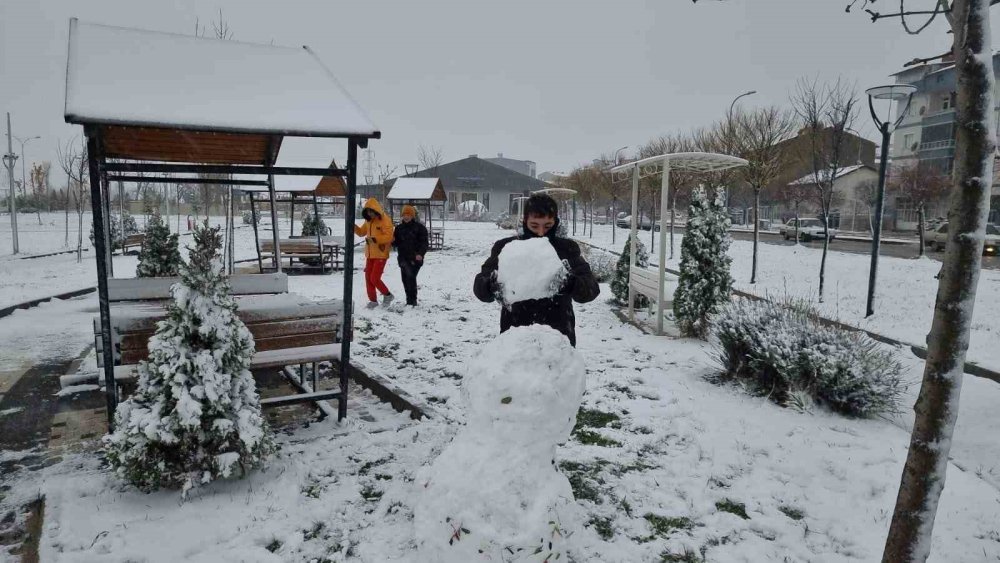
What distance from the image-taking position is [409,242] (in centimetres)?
951

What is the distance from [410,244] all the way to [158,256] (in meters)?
3.91

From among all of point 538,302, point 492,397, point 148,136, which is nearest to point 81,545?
point 492,397

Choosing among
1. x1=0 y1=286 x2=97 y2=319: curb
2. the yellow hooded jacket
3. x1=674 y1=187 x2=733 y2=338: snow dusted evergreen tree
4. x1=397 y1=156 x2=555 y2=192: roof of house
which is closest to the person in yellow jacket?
the yellow hooded jacket

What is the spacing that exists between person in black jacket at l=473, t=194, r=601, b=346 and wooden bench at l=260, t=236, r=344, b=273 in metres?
12.4

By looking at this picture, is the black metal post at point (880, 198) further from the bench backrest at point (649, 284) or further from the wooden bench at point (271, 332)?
the wooden bench at point (271, 332)

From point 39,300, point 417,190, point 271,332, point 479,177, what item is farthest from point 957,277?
point 479,177

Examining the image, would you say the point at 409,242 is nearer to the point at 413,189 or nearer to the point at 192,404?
the point at 192,404

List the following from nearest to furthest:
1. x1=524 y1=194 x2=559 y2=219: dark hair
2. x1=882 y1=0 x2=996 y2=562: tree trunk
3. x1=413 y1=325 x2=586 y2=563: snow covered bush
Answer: x1=882 y1=0 x2=996 y2=562: tree trunk
x1=413 y1=325 x2=586 y2=563: snow covered bush
x1=524 y1=194 x2=559 y2=219: dark hair

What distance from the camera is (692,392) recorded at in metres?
5.45

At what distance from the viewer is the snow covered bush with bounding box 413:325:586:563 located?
2223 millimetres

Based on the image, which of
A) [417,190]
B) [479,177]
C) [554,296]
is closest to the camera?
[554,296]

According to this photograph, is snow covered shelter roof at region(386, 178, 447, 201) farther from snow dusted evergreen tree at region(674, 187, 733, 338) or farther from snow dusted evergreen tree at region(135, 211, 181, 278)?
snow dusted evergreen tree at region(674, 187, 733, 338)

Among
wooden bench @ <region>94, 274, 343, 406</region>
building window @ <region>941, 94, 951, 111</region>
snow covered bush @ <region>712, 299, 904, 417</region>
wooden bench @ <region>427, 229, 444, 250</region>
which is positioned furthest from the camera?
building window @ <region>941, 94, 951, 111</region>

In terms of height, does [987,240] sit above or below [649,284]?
above
